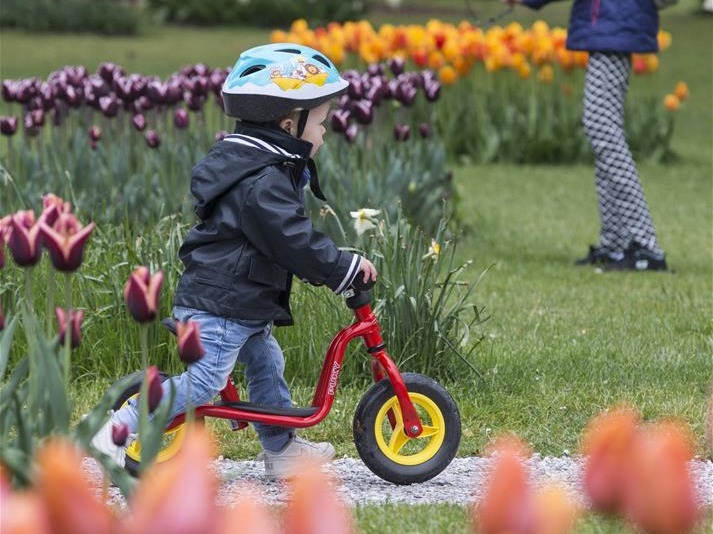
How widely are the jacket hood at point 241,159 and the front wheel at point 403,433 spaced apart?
648 mm

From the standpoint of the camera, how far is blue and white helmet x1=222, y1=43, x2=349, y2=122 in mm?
3637

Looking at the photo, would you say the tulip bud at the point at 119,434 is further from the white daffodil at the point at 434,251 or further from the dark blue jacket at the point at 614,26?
the dark blue jacket at the point at 614,26

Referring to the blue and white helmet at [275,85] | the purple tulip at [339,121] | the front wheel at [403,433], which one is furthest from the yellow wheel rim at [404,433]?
the purple tulip at [339,121]

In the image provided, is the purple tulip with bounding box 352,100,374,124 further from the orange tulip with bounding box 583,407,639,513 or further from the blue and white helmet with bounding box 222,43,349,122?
the orange tulip with bounding box 583,407,639,513

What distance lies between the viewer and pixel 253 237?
11.7 ft

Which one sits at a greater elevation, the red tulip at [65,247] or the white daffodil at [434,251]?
the red tulip at [65,247]

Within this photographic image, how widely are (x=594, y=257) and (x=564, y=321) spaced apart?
68.8 inches

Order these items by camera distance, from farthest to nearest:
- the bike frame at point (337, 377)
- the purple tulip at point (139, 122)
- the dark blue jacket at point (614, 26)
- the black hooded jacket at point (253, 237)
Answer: the dark blue jacket at point (614, 26)
the purple tulip at point (139, 122)
the bike frame at point (337, 377)
the black hooded jacket at point (253, 237)

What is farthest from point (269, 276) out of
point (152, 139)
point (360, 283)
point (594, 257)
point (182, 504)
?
point (594, 257)

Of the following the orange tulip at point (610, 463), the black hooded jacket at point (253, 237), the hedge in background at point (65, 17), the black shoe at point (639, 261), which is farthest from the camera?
the hedge in background at point (65, 17)

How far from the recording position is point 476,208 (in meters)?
9.78

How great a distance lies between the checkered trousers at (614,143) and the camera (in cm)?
748

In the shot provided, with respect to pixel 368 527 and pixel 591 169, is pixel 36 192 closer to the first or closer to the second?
pixel 368 527

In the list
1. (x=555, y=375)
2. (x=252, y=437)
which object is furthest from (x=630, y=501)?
(x=555, y=375)
